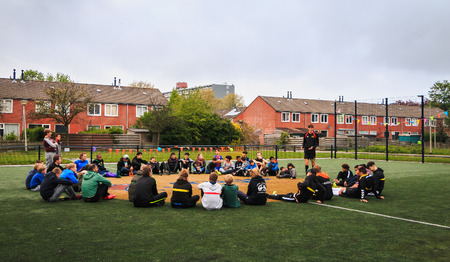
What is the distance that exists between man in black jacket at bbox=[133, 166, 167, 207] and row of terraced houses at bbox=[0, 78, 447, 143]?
25.9m

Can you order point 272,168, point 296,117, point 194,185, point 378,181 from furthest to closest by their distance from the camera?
point 296,117 < point 272,168 < point 194,185 < point 378,181

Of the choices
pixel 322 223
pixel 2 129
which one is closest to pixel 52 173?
pixel 322 223

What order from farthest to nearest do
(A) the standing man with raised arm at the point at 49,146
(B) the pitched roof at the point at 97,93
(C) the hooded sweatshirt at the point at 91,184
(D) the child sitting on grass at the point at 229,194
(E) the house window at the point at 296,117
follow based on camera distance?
Answer: 1. (E) the house window at the point at 296,117
2. (B) the pitched roof at the point at 97,93
3. (A) the standing man with raised arm at the point at 49,146
4. (C) the hooded sweatshirt at the point at 91,184
5. (D) the child sitting on grass at the point at 229,194

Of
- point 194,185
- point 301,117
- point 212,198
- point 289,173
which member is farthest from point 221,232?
point 301,117

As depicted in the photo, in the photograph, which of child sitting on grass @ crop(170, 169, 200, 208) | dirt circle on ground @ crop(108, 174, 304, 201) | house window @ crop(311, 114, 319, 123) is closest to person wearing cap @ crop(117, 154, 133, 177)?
dirt circle on ground @ crop(108, 174, 304, 201)

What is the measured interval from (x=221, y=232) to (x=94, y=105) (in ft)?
129

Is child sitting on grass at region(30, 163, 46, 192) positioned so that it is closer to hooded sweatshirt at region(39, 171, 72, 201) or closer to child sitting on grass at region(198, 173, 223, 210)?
hooded sweatshirt at region(39, 171, 72, 201)

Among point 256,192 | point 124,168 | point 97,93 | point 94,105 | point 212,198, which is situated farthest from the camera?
point 97,93

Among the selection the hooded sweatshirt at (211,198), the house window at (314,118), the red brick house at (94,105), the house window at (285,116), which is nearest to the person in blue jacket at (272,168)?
the hooded sweatshirt at (211,198)

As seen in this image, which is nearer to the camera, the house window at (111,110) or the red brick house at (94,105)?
the red brick house at (94,105)

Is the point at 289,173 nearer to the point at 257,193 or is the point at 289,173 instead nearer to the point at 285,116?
the point at 257,193

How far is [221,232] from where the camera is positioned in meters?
6.73

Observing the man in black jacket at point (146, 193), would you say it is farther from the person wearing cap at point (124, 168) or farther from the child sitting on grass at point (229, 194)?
the person wearing cap at point (124, 168)

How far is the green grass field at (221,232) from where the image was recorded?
5.46 metres
